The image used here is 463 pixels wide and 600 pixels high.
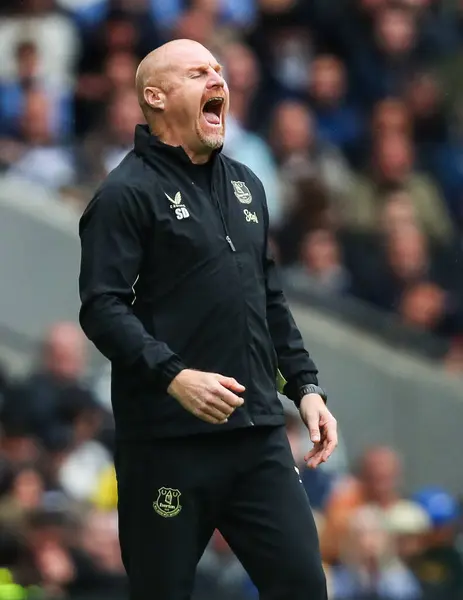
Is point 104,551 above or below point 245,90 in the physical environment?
below

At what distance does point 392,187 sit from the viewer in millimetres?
11133

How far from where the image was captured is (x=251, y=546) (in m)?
4.74

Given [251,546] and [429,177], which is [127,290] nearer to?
[251,546]

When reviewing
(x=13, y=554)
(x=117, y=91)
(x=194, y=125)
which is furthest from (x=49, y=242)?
(x=194, y=125)

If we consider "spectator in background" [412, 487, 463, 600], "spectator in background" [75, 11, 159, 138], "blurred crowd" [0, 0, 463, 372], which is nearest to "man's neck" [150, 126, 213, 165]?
"spectator in background" [412, 487, 463, 600]

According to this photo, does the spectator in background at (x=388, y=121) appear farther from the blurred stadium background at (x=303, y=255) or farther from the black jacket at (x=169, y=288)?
the black jacket at (x=169, y=288)

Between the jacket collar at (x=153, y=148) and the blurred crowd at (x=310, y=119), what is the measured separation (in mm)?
5036

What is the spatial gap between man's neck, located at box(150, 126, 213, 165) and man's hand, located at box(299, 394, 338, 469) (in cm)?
78

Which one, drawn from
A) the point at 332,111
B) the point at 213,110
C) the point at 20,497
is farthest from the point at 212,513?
the point at 332,111

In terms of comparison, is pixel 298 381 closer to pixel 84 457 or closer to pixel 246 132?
pixel 84 457

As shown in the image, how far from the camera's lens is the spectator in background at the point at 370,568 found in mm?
8641

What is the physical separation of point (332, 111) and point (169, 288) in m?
7.28

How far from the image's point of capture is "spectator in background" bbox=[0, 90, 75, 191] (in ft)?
32.7

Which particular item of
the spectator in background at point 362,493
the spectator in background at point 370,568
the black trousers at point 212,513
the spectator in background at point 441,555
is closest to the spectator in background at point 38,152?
the spectator in background at point 362,493
